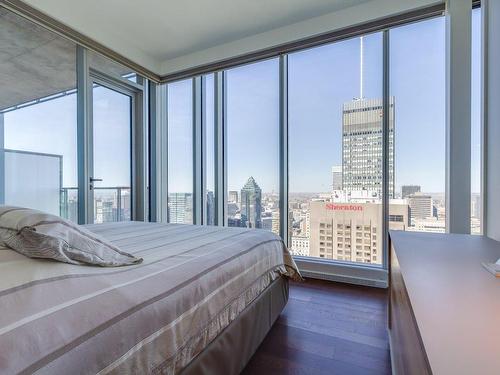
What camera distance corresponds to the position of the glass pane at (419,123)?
7.54 ft

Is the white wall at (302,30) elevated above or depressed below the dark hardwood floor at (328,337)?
above

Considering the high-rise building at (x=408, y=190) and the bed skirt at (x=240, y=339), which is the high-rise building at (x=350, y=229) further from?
the bed skirt at (x=240, y=339)

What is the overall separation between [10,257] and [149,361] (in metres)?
0.63

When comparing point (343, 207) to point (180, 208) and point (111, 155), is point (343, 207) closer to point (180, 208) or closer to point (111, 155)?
point (180, 208)

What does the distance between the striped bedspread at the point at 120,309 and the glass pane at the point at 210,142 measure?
6.93ft

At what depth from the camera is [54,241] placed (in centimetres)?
87

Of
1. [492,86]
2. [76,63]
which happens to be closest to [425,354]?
[492,86]

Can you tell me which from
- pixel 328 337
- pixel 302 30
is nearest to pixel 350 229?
pixel 328 337

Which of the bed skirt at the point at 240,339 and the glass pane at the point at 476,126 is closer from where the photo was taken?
the bed skirt at the point at 240,339

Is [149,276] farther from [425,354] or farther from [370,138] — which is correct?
[370,138]

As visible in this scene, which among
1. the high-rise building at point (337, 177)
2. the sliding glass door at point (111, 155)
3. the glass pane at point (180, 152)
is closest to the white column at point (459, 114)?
the high-rise building at point (337, 177)

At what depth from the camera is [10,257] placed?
90cm

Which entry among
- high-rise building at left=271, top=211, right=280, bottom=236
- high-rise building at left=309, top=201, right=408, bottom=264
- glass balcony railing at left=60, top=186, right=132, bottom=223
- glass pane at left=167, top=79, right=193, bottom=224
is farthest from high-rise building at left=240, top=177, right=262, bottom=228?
glass balcony railing at left=60, top=186, right=132, bottom=223

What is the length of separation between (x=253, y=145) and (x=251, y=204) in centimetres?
71
